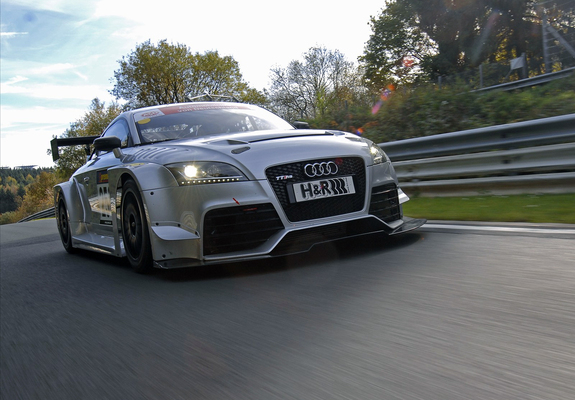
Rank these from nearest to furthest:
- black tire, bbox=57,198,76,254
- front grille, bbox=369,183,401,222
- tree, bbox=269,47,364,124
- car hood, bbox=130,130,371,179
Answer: car hood, bbox=130,130,371,179 < front grille, bbox=369,183,401,222 < black tire, bbox=57,198,76,254 < tree, bbox=269,47,364,124

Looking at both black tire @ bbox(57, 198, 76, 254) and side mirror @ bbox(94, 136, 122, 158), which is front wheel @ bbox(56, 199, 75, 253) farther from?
side mirror @ bbox(94, 136, 122, 158)

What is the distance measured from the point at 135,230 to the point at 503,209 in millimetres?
3436

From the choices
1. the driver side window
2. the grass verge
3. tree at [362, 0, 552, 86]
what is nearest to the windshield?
the driver side window

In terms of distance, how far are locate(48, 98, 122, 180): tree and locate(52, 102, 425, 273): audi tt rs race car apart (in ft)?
197

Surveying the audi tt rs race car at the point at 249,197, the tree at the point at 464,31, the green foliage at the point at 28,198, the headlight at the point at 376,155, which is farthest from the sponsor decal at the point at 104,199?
the green foliage at the point at 28,198

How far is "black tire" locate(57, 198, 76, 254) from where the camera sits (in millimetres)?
6887

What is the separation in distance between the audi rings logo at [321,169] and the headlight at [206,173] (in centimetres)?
43

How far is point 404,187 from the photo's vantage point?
8.29 meters

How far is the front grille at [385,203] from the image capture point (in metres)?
4.27

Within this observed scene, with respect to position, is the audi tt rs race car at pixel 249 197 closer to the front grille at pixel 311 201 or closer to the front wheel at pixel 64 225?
the front grille at pixel 311 201

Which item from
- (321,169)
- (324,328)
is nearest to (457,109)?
(321,169)

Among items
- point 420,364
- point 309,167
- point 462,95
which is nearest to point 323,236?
point 309,167

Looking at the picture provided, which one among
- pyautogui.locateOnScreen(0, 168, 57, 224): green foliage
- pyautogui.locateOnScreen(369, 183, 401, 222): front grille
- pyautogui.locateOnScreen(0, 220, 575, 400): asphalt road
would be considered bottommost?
pyautogui.locateOnScreen(0, 168, 57, 224): green foliage

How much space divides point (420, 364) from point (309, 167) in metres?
2.13
